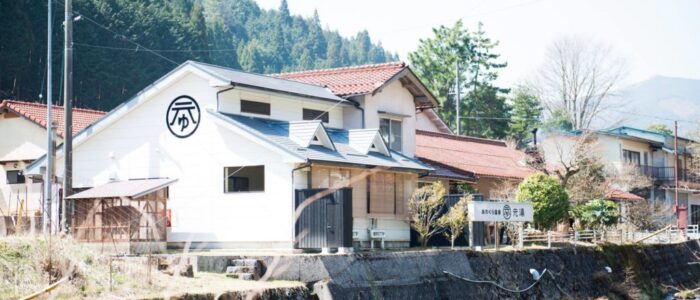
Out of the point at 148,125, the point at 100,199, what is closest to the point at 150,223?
the point at 100,199

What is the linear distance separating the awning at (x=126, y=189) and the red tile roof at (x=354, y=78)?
287 inches

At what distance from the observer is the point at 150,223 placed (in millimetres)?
24656

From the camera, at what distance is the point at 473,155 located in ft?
132

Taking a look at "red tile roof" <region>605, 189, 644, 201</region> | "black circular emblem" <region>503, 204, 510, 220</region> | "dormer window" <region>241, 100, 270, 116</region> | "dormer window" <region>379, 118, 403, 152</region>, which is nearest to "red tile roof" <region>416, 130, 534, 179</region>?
"dormer window" <region>379, 118, 403, 152</region>

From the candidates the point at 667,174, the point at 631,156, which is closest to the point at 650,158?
the point at 667,174

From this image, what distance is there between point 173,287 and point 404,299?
21.6ft

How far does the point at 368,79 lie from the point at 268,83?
4.59 metres

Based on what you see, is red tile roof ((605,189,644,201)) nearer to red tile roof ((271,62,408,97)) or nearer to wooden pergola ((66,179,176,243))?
red tile roof ((271,62,408,97))

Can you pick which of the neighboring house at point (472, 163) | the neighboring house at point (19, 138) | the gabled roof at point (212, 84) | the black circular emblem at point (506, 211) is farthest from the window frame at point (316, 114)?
the neighboring house at point (19, 138)

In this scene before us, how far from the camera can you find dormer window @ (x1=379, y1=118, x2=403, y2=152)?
3106 cm

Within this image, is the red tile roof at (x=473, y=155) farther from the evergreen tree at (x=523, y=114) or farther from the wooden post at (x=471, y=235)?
the evergreen tree at (x=523, y=114)

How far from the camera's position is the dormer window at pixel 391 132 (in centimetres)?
3106

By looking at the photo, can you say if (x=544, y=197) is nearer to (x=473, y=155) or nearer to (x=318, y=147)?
(x=473, y=155)

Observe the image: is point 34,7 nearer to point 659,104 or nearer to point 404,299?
point 404,299
